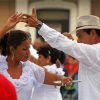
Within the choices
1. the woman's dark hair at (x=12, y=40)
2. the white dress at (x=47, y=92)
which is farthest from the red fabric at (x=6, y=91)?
the white dress at (x=47, y=92)

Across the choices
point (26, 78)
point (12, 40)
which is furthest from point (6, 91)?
point (12, 40)

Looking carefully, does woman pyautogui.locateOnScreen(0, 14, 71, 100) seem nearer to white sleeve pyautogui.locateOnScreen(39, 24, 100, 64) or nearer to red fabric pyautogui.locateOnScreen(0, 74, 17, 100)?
white sleeve pyautogui.locateOnScreen(39, 24, 100, 64)

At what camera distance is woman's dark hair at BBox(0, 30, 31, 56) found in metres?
5.04

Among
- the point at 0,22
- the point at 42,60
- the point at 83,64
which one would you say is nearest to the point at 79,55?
the point at 83,64

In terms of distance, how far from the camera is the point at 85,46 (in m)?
4.82

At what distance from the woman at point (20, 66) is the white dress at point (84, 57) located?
0.16m

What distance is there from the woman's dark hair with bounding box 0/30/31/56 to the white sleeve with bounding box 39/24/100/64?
0.30 metres

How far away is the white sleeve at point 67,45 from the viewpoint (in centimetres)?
477

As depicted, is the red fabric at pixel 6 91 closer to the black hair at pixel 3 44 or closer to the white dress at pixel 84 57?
the white dress at pixel 84 57

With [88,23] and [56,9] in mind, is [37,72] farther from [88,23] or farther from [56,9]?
[56,9]

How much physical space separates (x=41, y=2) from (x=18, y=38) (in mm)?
10998

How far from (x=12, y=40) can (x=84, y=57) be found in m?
0.64

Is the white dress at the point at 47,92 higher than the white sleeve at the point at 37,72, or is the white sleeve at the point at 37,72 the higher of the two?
the white sleeve at the point at 37,72

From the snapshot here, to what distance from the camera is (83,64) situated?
16.3 feet
